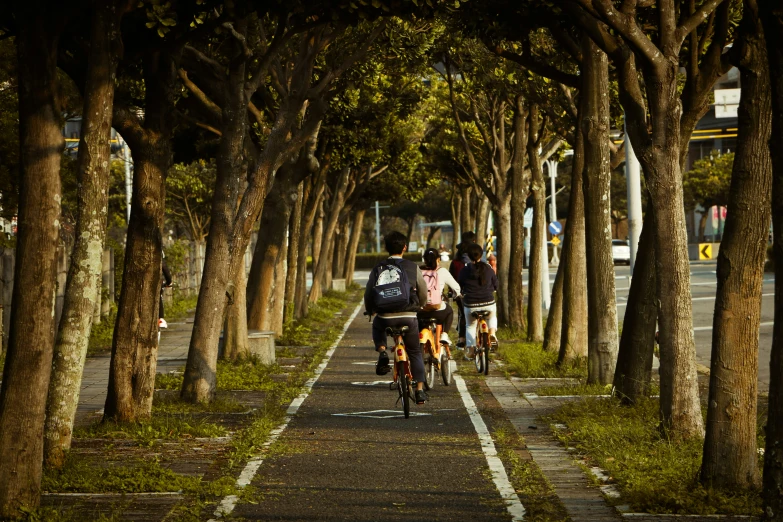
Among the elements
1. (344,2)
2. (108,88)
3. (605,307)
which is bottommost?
(605,307)

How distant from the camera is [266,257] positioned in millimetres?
20281

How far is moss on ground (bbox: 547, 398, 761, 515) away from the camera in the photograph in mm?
7195

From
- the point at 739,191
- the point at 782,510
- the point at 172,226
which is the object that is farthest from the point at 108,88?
the point at 172,226

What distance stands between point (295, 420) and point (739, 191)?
5476mm

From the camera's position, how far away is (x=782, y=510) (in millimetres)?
5398

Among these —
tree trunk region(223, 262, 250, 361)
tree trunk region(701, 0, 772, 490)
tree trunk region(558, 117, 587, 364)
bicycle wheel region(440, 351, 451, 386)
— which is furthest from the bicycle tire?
tree trunk region(701, 0, 772, 490)

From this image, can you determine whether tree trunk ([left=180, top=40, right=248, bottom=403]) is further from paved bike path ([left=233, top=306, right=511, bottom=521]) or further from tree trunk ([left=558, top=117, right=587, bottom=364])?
tree trunk ([left=558, top=117, right=587, bottom=364])

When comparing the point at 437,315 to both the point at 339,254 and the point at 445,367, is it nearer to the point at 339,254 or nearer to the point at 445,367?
the point at 445,367

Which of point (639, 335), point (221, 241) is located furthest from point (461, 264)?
point (639, 335)

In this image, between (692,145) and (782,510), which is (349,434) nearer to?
(782,510)

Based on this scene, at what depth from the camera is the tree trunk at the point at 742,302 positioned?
24.7ft

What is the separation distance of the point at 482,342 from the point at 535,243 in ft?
20.0

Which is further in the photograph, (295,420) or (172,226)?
(172,226)

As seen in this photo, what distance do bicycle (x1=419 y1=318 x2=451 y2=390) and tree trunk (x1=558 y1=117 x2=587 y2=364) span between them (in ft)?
5.99
